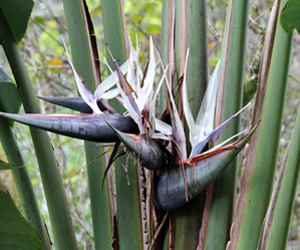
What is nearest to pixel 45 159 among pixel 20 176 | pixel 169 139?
pixel 20 176

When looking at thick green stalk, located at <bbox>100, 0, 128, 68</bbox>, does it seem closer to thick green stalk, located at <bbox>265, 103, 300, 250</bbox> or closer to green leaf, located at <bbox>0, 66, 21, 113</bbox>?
green leaf, located at <bbox>0, 66, 21, 113</bbox>

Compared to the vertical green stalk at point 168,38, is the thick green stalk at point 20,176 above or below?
below

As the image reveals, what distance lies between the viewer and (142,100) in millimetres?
437

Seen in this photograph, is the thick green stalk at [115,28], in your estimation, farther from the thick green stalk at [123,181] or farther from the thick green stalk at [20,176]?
the thick green stalk at [20,176]

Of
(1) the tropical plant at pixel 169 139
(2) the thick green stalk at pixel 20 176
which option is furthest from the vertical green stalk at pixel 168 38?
(2) the thick green stalk at pixel 20 176

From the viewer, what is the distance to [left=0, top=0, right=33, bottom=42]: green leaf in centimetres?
50

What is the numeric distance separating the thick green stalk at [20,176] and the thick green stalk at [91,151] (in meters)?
0.08

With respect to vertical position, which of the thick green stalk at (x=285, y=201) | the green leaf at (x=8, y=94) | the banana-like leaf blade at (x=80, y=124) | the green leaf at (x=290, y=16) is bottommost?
the thick green stalk at (x=285, y=201)

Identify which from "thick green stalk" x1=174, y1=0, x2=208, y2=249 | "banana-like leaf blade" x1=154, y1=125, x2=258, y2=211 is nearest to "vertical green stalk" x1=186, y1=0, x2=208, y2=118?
"thick green stalk" x1=174, y1=0, x2=208, y2=249

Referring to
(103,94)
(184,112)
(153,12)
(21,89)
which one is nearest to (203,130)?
(184,112)

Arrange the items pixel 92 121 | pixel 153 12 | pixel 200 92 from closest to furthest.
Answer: pixel 92 121 → pixel 200 92 → pixel 153 12

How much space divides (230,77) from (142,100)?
0.13m

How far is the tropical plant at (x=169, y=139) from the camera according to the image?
42cm

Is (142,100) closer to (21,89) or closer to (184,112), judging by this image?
(184,112)
